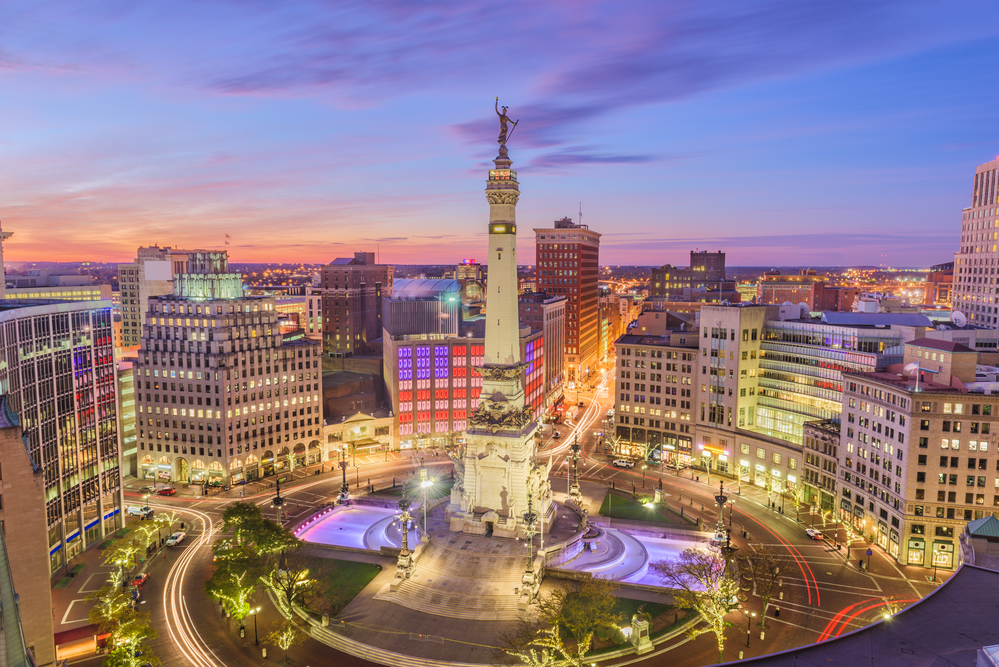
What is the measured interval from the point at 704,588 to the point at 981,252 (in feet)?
376

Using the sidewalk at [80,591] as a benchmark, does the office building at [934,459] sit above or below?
above

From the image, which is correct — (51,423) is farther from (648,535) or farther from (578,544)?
(648,535)

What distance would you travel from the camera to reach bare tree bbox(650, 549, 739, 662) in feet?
197

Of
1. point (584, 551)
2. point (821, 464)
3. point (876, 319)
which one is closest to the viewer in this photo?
point (584, 551)

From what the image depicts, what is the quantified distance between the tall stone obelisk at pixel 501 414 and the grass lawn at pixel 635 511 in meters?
15.6

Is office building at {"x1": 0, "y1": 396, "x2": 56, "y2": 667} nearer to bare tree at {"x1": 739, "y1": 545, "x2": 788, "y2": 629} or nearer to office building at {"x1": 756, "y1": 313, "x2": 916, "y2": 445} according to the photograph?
bare tree at {"x1": 739, "y1": 545, "x2": 788, "y2": 629}

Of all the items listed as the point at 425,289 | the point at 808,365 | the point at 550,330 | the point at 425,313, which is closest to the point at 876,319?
the point at 808,365

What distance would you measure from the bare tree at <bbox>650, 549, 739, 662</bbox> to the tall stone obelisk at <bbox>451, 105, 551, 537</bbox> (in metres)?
20.1

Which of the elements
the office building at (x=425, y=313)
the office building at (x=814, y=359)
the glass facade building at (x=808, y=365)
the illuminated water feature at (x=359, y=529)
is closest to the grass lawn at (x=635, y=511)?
the office building at (x=814, y=359)

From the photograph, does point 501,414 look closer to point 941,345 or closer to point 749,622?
point 749,622

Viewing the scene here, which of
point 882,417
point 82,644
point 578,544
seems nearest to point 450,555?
point 578,544

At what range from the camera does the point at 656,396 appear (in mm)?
127875

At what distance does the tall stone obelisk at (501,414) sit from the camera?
8481cm

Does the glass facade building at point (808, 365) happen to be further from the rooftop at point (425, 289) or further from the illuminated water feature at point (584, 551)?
the rooftop at point (425, 289)
